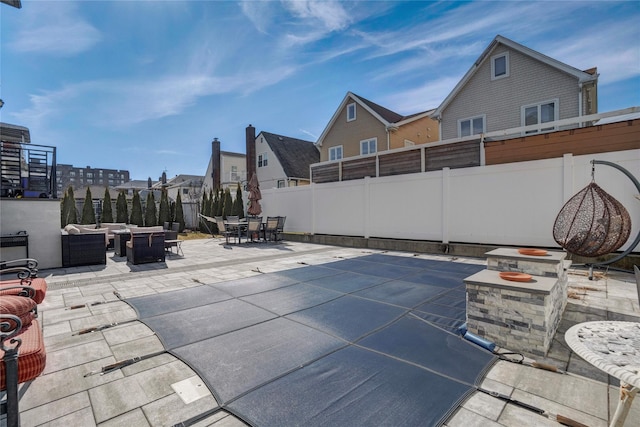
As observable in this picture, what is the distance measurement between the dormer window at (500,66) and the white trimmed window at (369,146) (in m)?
6.04

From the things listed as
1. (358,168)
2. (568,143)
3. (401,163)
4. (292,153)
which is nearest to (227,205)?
(292,153)

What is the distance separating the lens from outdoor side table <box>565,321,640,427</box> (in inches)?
50.4

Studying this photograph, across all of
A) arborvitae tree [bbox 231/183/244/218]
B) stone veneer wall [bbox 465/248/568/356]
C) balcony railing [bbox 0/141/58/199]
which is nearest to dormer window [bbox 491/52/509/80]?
stone veneer wall [bbox 465/248/568/356]

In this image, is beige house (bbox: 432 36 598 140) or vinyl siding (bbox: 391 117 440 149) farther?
vinyl siding (bbox: 391 117 440 149)

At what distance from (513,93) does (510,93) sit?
11cm

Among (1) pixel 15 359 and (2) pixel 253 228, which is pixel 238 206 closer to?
(2) pixel 253 228

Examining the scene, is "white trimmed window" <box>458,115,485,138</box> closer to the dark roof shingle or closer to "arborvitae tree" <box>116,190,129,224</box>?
the dark roof shingle

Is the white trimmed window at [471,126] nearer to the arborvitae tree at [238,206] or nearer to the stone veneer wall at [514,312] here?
the stone veneer wall at [514,312]

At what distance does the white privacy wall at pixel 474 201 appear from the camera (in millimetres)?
6441

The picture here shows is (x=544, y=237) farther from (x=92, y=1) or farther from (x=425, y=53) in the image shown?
(x=92, y=1)

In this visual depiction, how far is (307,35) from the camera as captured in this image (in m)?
9.50

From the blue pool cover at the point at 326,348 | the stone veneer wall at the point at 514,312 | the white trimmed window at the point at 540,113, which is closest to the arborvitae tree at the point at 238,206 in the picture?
the blue pool cover at the point at 326,348

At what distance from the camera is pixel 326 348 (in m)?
2.86

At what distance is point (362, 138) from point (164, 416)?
53.4ft
